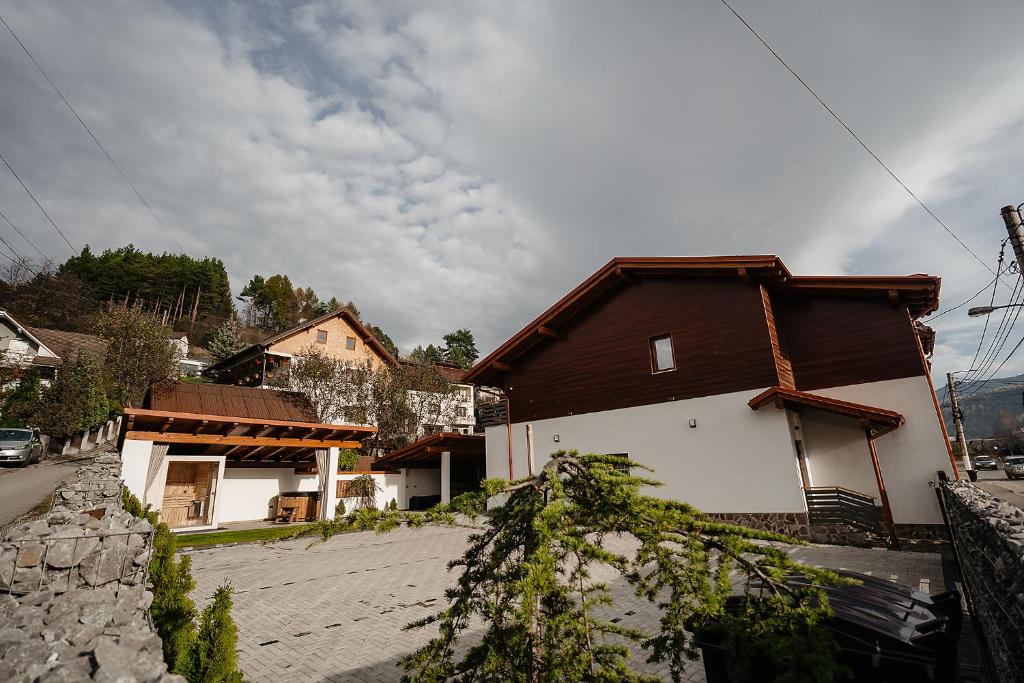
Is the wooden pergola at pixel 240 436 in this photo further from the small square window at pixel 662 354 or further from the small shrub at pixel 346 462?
the small square window at pixel 662 354

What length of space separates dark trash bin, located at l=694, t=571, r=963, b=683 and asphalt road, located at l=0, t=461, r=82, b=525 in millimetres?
13527

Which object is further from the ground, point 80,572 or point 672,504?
point 672,504

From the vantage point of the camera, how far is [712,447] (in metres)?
13.0

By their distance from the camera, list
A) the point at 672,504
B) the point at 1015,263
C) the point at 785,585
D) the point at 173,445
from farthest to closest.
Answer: the point at 173,445
the point at 1015,263
the point at 672,504
the point at 785,585

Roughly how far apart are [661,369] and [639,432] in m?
2.07

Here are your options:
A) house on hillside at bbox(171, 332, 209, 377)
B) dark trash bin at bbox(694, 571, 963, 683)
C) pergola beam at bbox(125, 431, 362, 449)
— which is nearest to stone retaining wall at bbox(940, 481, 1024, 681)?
dark trash bin at bbox(694, 571, 963, 683)

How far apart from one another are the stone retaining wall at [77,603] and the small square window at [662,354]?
42.8 feet

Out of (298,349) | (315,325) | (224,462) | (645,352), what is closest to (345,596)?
(645,352)

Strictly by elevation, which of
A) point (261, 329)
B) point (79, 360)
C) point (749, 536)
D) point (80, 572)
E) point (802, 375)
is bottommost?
point (80, 572)

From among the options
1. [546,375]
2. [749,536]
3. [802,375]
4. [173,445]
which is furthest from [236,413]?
[749,536]

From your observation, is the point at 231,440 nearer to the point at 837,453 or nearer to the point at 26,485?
the point at 26,485

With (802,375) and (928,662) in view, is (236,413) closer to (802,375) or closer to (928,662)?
(802,375)

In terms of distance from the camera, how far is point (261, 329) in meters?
61.9

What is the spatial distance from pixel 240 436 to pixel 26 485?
25.6 ft
